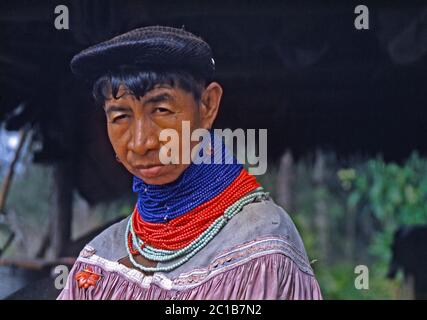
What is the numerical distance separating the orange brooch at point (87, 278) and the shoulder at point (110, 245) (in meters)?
0.05

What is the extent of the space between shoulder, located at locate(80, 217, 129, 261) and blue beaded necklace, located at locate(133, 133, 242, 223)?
0.12m

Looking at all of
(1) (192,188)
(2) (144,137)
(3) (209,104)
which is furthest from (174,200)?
(3) (209,104)

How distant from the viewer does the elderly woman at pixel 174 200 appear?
67.6 inches

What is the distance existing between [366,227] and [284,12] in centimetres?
667

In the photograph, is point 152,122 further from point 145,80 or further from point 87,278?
point 87,278

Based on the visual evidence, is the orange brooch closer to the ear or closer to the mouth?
the mouth

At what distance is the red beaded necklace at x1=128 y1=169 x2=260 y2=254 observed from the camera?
178 centimetres

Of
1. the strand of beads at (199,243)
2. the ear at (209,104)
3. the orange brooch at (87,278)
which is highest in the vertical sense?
the ear at (209,104)

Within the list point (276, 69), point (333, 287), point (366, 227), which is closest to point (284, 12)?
point (276, 69)

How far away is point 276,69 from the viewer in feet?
9.42

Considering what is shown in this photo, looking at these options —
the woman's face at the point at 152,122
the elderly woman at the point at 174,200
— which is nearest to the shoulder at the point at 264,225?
the elderly woman at the point at 174,200

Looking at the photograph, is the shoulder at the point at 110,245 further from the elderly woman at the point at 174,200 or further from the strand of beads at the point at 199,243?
the strand of beads at the point at 199,243

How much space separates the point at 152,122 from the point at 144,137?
43 millimetres
